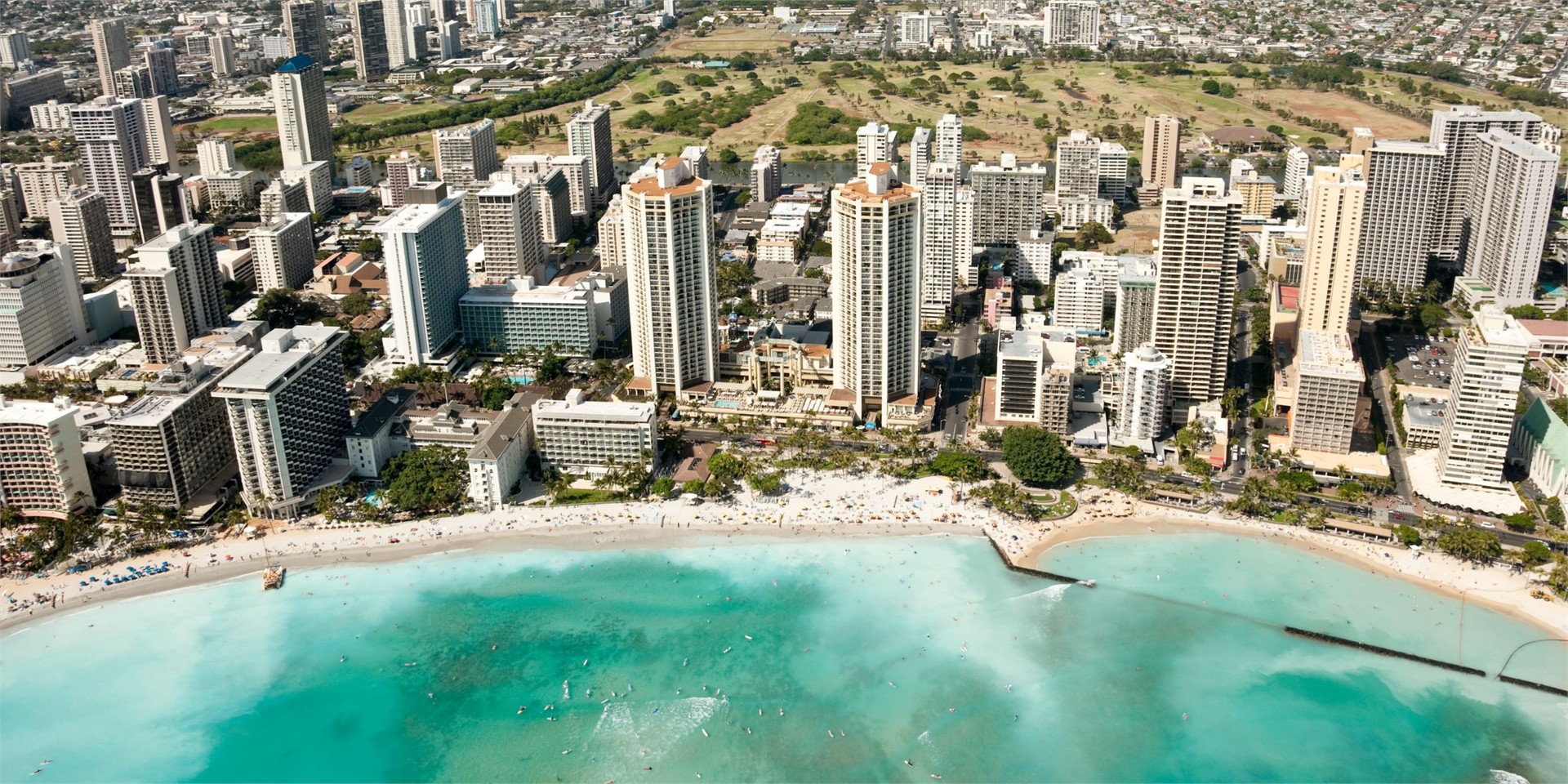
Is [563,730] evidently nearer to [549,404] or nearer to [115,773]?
[115,773]

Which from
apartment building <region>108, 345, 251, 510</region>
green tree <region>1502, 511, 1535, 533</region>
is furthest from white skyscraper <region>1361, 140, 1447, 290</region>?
apartment building <region>108, 345, 251, 510</region>

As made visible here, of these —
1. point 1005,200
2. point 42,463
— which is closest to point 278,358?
point 42,463

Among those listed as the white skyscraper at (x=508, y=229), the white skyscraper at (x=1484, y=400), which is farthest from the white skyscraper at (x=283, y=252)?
the white skyscraper at (x=1484, y=400)

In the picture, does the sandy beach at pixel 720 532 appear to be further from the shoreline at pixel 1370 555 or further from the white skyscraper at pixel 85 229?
the white skyscraper at pixel 85 229

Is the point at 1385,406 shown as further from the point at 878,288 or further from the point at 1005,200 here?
the point at 1005,200

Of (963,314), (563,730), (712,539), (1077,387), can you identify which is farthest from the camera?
(963,314)

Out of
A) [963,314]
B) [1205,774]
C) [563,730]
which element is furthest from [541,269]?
[1205,774]
